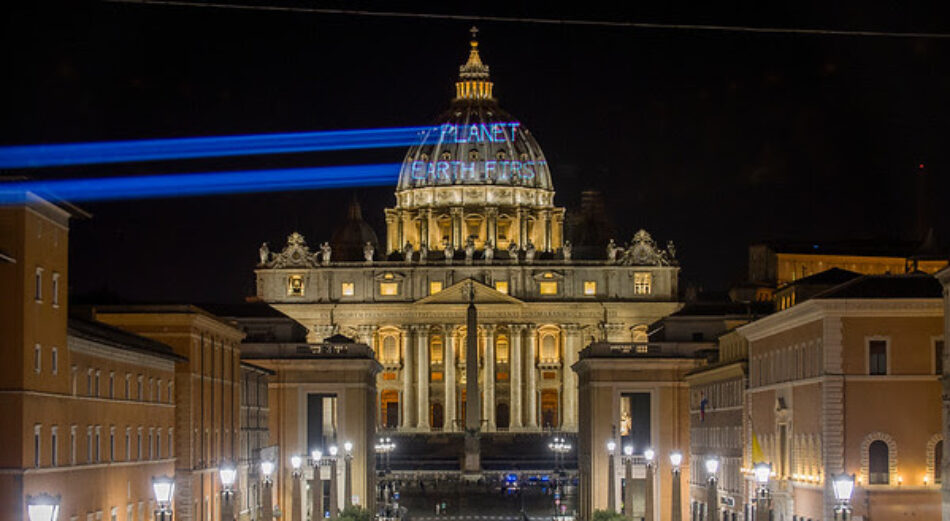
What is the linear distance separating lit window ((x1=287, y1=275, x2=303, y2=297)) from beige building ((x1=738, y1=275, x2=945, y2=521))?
→ 4925 inches

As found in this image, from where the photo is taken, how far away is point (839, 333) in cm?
6988

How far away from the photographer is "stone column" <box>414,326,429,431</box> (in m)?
193

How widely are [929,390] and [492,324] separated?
127m

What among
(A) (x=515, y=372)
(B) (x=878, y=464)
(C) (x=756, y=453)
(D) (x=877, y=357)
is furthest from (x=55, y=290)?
(A) (x=515, y=372)

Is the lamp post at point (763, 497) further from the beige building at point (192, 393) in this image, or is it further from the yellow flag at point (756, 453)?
the beige building at point (192, 393)

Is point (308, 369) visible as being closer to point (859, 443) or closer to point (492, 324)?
point (859, 443)

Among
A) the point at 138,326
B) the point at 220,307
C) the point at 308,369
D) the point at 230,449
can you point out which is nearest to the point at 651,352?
the point at 308,369

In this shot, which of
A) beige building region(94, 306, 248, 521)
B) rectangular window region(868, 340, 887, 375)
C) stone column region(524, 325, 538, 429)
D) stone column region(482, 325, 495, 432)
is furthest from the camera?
stone column region(482, 325, 495, 432)

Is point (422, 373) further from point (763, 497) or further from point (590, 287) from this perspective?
point (763, 497)

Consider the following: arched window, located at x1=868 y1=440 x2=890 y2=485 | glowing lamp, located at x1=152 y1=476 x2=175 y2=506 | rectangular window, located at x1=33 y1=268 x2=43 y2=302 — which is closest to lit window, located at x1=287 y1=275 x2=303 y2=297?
arched window, located at x1=868 y1=440 x2=890 y2=485

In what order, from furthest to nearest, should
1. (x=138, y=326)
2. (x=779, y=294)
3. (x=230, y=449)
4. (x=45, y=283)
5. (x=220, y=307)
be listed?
(x=220, y=307), (x=779, y=294), (x=230, y=449), (x=138, y=326), (x=45, y=283)

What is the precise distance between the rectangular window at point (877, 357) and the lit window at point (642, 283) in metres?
128

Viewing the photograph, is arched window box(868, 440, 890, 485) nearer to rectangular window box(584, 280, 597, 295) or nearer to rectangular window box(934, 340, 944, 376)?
rectangular window box(934, 340, 944, 376)

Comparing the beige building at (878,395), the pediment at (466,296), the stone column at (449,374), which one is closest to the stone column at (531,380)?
the pediment at (466,296)
